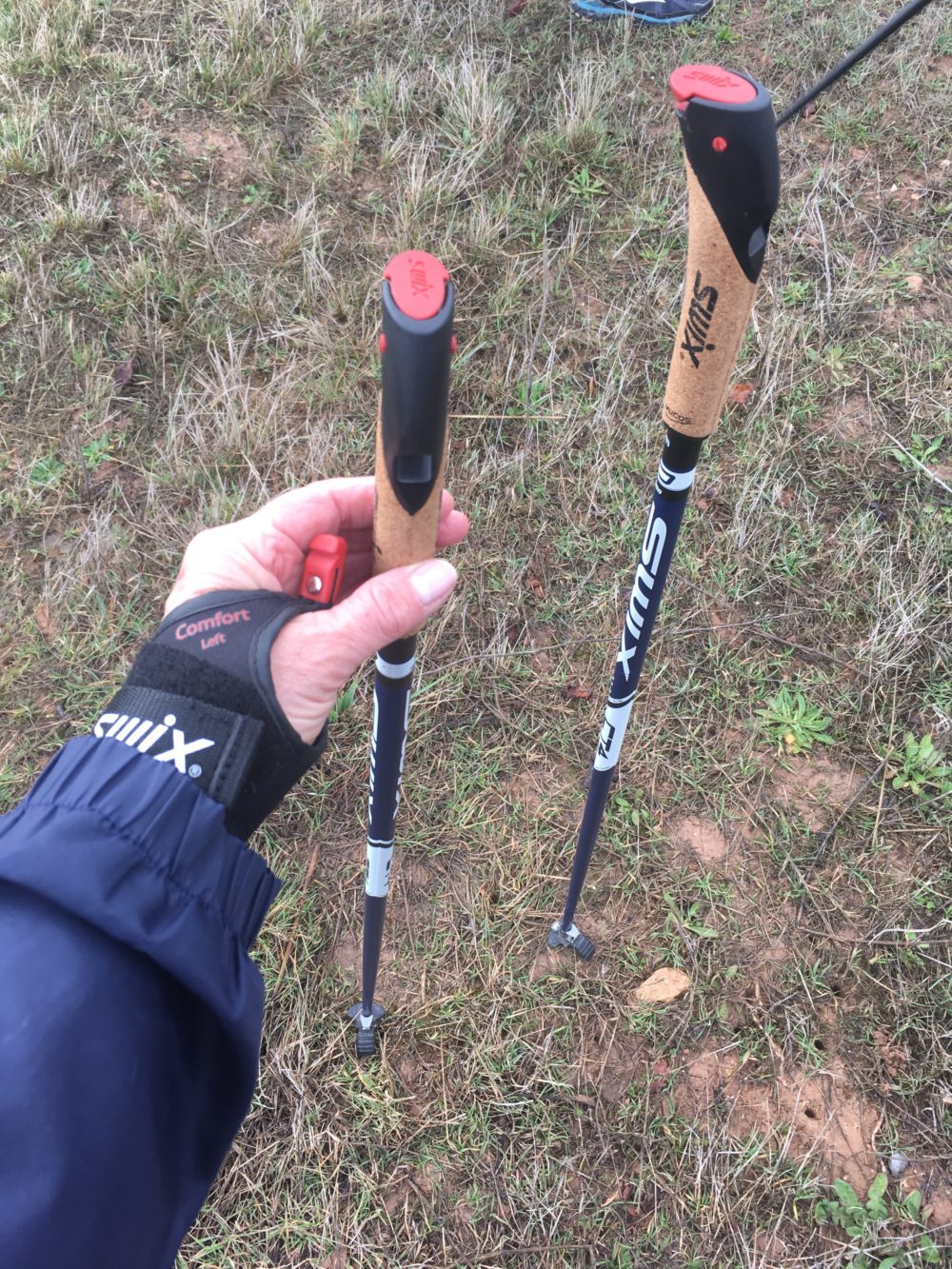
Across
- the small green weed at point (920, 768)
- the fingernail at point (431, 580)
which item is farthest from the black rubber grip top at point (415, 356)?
the small green weed at point (920, 768)

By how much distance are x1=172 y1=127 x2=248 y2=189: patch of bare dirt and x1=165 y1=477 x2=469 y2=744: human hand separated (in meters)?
2.43

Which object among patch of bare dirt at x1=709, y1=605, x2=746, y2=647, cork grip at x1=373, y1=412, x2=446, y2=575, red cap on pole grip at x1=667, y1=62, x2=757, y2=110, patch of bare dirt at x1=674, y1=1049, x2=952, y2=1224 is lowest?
patch of bare dirt at x1=674, y1=1049, x2=952, y2=1224

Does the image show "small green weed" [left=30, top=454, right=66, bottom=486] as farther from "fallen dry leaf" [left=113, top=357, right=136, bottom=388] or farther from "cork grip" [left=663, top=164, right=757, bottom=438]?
"cork grip" [left=663, top=164, right=757, bottom=438]

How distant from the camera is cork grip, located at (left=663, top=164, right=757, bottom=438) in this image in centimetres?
112

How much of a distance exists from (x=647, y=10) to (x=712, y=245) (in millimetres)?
3395

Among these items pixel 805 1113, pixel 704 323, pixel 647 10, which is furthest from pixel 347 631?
pixel 647 10

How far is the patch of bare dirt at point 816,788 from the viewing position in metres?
2.37

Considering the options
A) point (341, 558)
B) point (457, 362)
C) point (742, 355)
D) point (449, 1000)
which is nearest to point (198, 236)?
point (457, 362)

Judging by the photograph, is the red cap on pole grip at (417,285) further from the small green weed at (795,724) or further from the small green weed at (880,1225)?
the small green weed at (880,1225)

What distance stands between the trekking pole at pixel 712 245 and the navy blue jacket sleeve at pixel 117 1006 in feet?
2.80

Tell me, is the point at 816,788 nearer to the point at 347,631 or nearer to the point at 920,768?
the point at 920,768

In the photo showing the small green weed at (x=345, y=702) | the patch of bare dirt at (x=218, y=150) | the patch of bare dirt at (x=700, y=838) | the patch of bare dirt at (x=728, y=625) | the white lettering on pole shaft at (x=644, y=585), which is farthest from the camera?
the patch of bare dirt at (x=218, y=150)

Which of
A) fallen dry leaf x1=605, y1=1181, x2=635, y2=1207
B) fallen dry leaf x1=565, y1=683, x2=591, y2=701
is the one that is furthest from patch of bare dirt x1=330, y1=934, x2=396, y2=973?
fallen dry leaf x1=565, y1=683, x2=591, y2=701

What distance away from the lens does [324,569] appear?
1.38m
